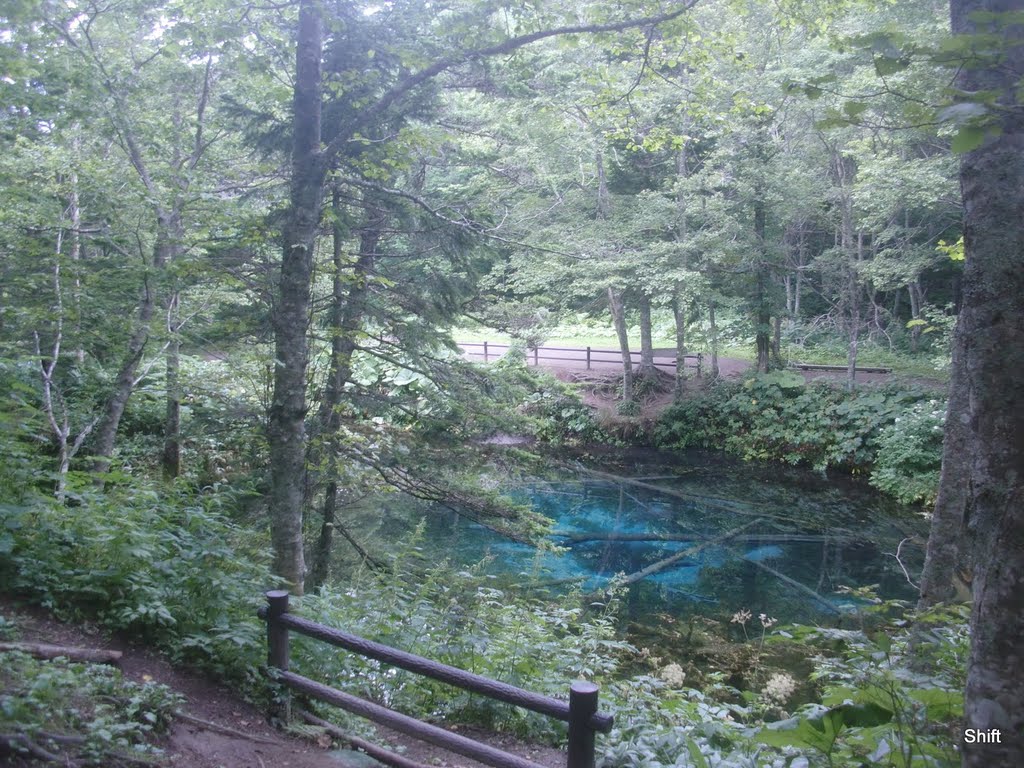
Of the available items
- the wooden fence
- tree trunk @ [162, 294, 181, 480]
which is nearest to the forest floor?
Answer: tree trunk @ [162, 294, 181, 480]

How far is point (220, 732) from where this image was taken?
378cm

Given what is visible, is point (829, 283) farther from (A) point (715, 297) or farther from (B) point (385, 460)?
(B) point (385, 460)

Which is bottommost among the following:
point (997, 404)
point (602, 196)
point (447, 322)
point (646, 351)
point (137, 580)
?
point (137, 580)

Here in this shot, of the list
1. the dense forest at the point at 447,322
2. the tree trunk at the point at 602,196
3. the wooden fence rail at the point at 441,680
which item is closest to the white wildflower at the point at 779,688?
the dense forest at the point at 447,322

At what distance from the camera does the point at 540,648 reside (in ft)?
17.4

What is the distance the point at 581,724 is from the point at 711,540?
11495mm

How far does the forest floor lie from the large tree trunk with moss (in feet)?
8.84

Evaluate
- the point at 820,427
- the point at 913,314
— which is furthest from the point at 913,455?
the point at 913,314

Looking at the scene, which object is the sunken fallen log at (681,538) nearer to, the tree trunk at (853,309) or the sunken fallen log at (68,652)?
the tree trunk at (853,309)

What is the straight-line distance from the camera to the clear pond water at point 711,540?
11477 mm

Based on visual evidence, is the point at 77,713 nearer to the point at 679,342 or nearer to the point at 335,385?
the point at 335,385

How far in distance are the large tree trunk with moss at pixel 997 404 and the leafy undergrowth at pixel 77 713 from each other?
11.1 feet

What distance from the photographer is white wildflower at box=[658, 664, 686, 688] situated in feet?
25.3

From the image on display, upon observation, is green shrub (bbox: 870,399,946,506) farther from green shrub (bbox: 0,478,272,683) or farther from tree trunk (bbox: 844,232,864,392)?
green shrub (bbox: 0,478,272,683)
